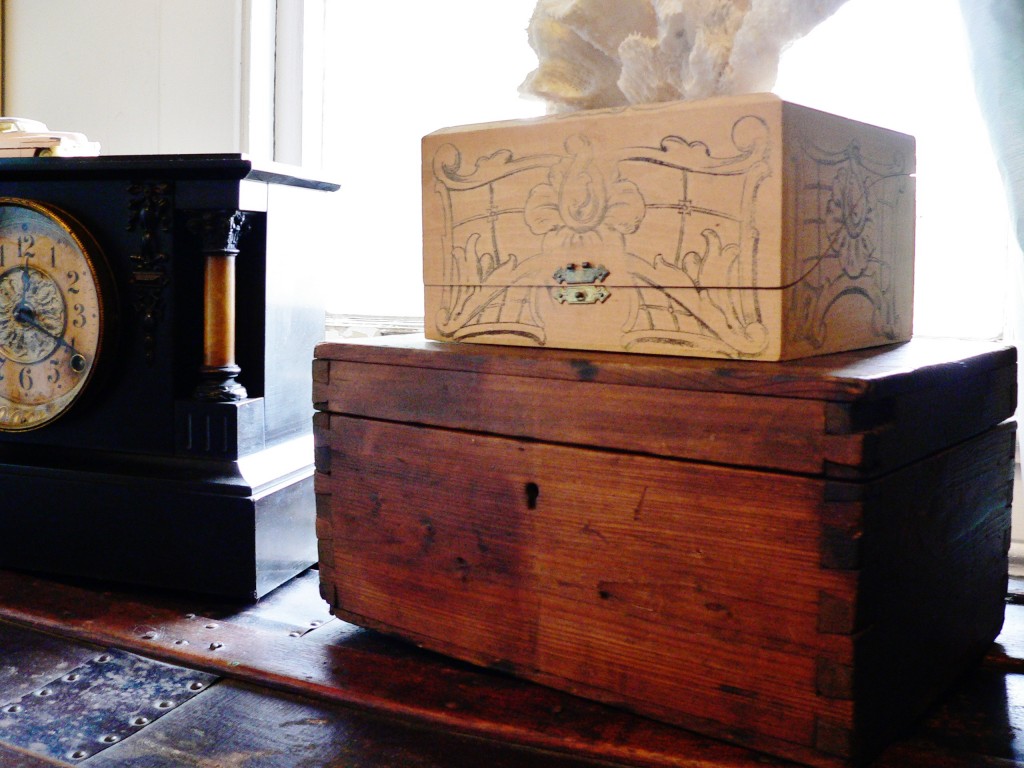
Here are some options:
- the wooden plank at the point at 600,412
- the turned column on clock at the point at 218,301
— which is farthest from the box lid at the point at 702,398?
the turned column on clock at the point at 218,301

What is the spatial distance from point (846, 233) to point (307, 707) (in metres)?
0.67

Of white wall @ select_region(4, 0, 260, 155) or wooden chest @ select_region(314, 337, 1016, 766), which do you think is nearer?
wooden chest @ select_region(314, 337, 1016, 766)

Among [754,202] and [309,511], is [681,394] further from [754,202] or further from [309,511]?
[309,511]

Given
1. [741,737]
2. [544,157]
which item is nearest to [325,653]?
[741,737]

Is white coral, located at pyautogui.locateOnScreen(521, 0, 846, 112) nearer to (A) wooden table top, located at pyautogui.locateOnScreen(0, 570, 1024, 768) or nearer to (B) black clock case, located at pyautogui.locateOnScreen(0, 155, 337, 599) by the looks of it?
(B) black clock case, located at pyautogui.locateOnScreen(0, 155, 337, 599)

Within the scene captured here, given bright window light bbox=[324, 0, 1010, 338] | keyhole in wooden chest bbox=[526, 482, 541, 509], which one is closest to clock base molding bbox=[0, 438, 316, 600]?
keyhole in wooden chest bbox=[526, 482, 541, 509]

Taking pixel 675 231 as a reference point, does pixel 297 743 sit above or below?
below

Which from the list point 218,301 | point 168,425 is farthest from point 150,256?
point 168,425

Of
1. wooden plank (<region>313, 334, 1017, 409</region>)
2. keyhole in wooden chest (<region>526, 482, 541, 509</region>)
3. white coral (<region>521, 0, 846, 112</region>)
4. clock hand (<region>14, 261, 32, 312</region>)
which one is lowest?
keyhole in wooden chest (<region>526, 482, 541, 509</region>)

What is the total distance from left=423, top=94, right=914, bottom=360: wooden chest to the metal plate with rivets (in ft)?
1.46

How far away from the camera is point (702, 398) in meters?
0.81

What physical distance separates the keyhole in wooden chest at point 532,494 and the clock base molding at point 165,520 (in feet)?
1.24

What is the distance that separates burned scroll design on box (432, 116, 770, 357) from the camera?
2.85 ft

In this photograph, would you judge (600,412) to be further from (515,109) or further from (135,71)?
(135,71)
